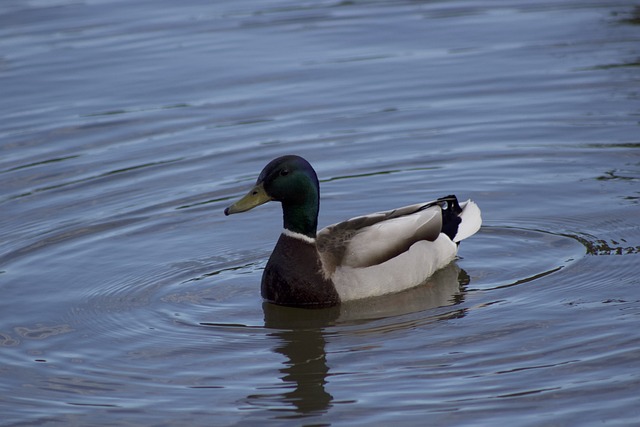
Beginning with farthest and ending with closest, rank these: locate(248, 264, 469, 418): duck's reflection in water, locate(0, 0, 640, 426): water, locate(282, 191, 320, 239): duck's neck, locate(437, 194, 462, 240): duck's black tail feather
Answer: locate(437, 194, 462, 240): duck's black tail feather, locate(282, 191, 320, 239): duck's neck, locate(0, 0, 640, 426): water, locate(248, 264, 469, 418): duck's reflection in water

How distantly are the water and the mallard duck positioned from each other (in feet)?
0.58

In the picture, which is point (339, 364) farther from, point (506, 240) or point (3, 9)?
point (3, 9)

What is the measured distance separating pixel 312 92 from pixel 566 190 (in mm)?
4157

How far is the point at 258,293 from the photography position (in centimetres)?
956

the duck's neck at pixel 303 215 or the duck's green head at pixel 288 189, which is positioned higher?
the duck's green head at pixel 288 189

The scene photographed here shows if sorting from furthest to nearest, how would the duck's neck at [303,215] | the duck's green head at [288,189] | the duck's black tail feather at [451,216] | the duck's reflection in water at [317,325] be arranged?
the duck's black tail feather at [451,216] → the duck's neck at [303,215] → the duck's green head at [288,189] → the duck's reflection in water at [317,325]

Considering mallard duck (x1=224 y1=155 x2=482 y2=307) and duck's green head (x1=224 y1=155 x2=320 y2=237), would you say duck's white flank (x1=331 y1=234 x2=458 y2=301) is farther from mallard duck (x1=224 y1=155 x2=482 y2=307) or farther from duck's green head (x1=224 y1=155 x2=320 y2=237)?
duck's green head (x1=224 y1=155 x2=320 y2=237)

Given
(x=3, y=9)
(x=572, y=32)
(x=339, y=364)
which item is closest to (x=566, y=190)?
(x=339, y=364)

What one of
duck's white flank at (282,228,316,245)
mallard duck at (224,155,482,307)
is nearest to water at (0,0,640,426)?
mallard duck at (224,155,482,307)

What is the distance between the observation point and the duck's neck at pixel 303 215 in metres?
9.41

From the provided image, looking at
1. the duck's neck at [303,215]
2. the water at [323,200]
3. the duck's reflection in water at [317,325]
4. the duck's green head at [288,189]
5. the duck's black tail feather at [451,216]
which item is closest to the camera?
the duck's reflection in water at [317,325]

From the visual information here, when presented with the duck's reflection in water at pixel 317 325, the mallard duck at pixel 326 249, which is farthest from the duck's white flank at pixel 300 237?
the duck's reflection in water at pixel 317 325

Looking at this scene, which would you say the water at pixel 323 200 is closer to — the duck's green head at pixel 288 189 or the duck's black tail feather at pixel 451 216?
the duck's black tail feather at pixel 451 216

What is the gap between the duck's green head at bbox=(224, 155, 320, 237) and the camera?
926cm
